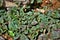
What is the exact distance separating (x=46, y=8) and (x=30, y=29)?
47cm

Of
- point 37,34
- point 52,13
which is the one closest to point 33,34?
point 37,34

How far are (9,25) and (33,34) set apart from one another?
1.18 ft

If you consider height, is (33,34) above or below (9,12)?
below

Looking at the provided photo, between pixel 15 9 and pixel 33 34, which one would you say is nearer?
pixel 33 34

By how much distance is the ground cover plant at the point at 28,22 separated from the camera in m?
2.76

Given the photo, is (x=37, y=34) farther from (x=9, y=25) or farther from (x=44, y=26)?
(x=9, y=25)

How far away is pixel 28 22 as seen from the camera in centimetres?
287

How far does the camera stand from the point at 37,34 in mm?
2760

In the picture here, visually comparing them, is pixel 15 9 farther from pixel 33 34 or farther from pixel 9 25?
pixel 33 34

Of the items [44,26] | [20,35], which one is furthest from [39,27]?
[20,35]

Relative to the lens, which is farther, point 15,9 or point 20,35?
point 15,9

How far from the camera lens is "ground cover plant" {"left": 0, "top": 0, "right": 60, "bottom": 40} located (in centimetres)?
276

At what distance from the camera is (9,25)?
284 cm

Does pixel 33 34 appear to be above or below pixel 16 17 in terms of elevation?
below
